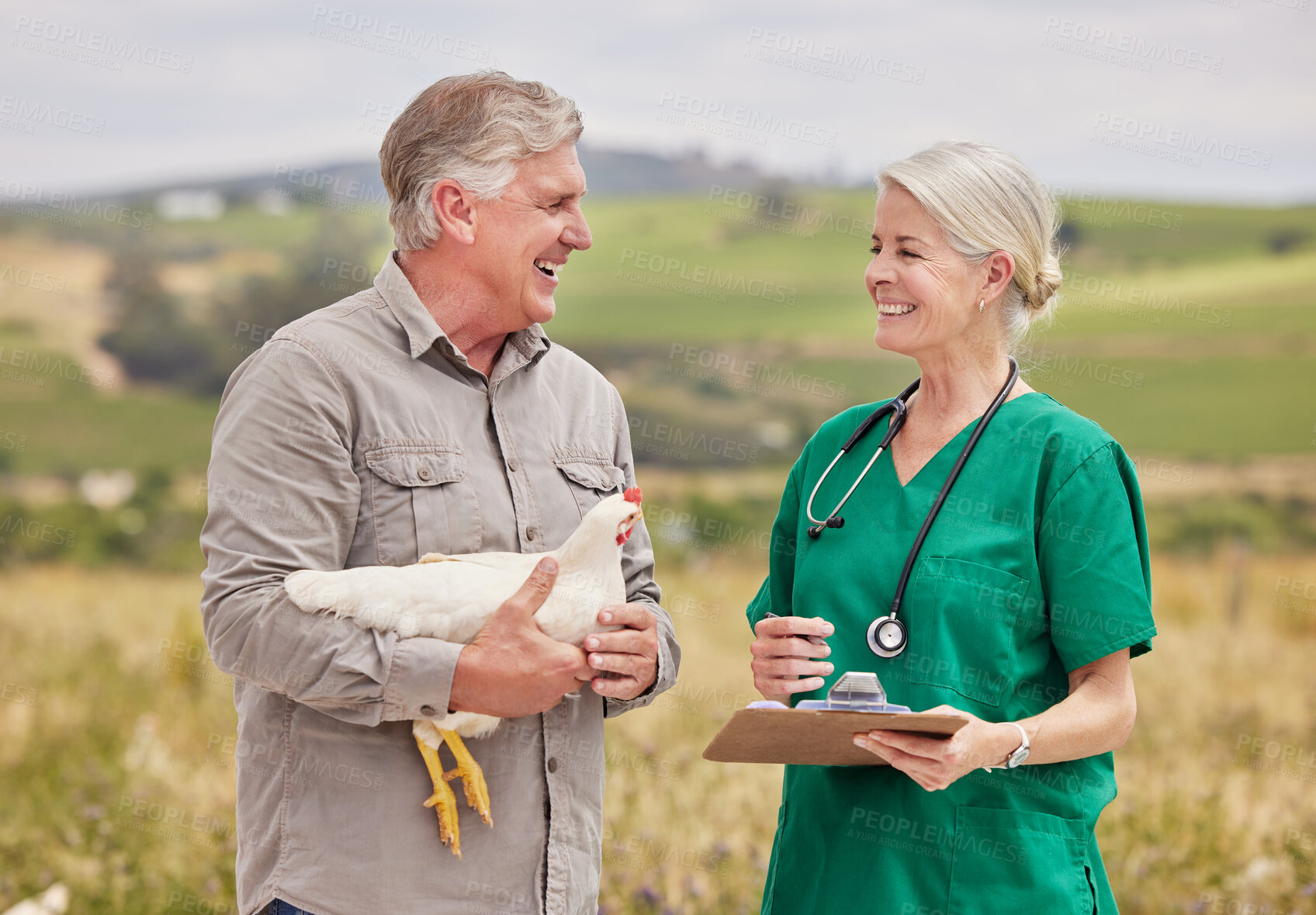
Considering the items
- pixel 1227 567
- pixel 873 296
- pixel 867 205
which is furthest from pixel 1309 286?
pixel 873 296

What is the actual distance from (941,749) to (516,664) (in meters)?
0.88

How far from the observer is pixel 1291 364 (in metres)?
16.2

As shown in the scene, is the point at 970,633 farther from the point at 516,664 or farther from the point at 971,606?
the point at 516,664

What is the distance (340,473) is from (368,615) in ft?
1.04

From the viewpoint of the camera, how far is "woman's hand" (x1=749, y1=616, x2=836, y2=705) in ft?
7.86

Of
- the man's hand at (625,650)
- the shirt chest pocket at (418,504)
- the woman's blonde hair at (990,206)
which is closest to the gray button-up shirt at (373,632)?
the shirt chest pocket at (418,504)

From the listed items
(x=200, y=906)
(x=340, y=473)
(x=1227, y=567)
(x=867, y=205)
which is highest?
(x=867, y=205)

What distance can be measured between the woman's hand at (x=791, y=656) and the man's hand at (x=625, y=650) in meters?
0.28

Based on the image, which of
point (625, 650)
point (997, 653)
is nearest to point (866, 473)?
point (997, 653)

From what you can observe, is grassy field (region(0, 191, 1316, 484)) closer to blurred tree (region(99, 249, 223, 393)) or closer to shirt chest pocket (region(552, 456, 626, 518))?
Answer: blurred tree (region(99, 249, 223, 393))

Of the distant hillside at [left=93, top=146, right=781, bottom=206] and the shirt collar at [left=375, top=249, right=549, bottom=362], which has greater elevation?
the distant hillside at [left=93, top=146, right=781, bottom=206]

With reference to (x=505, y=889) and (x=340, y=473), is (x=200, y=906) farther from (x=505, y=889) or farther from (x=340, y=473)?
(x=340, y=473)

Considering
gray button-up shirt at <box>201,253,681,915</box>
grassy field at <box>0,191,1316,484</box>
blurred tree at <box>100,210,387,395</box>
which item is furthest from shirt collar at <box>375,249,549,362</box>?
blurred tree at <box>100,210,387,395</box>

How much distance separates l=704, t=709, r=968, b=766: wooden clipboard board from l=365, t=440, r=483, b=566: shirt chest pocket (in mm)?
751
